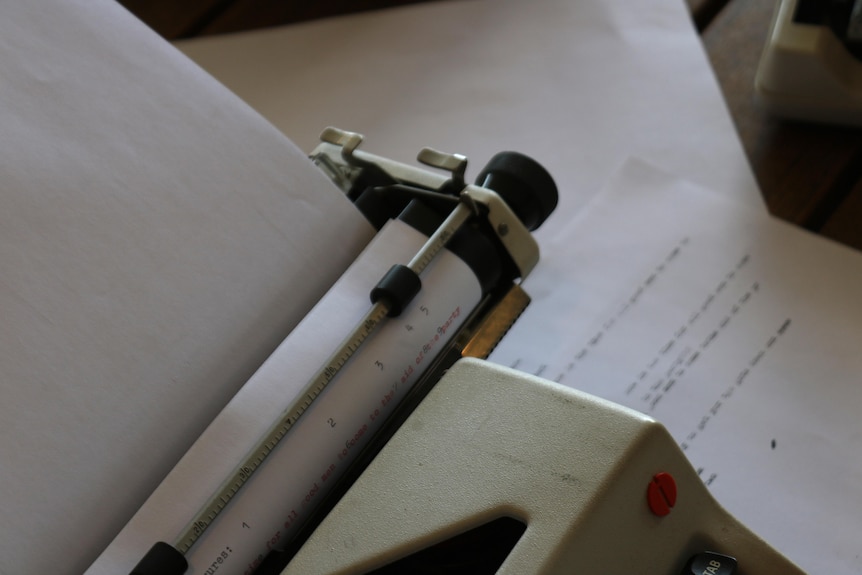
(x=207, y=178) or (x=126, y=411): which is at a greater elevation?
(x=207, y=178)

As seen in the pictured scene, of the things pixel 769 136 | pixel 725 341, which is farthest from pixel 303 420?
pixel 769 136

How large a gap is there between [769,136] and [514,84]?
9.8 inches

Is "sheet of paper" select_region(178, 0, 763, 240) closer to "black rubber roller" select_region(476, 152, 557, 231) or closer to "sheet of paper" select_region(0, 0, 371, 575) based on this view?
"black rubber roller" select_region(476, 152, 557, 231)

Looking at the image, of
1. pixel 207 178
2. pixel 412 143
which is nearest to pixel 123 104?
pixel 207 178

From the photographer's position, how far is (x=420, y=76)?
96 centimetres

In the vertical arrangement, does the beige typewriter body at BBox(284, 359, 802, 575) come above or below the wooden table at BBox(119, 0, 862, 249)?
below

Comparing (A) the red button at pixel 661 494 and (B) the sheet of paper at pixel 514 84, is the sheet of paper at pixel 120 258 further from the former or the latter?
(B) the sheet of paper at pixel 514 84

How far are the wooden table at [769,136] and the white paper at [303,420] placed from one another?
14.7 inches

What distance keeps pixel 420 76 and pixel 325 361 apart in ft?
1.70

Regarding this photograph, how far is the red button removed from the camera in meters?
0.47

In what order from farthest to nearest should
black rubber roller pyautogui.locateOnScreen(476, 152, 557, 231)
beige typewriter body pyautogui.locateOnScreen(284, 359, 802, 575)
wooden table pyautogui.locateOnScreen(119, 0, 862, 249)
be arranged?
wooden table pyautogui.locateOnScreen(119, 0, 862, 249), black rubber roller pyautogui.locateOnScreen(476, 152, 557, 231), beige typewriter body pyautogui.locateOnScreen(284, 359, 802, 575)

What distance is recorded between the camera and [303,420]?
0.50m

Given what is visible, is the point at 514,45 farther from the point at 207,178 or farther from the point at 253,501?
the point at 253,501

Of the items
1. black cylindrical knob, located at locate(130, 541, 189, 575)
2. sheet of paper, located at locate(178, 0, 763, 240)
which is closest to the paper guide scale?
black cylindrical knob, located at locate(130, 541, 189, 575)
